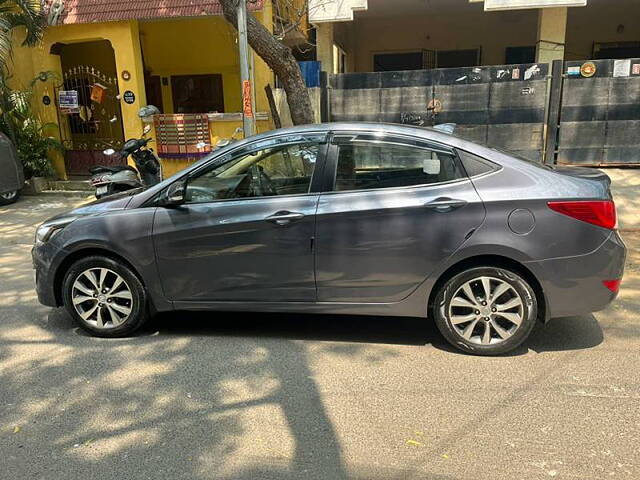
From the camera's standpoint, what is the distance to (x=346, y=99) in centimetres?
1080

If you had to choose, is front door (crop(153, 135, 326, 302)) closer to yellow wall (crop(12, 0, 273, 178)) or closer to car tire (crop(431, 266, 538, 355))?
car tire (crop(431, 266, 538, 355))

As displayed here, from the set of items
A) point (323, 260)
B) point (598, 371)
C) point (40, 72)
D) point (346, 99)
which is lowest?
point (598, 371)

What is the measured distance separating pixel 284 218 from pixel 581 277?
2.11 m

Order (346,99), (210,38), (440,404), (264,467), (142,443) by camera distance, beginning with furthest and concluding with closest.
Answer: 1. (210,38)
2. (346,99)
3. (440,404)
4. (142,443)
5. (264,467)

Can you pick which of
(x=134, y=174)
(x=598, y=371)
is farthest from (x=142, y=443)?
(x=134, y=174)

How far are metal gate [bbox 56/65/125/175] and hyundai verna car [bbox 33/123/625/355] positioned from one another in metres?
8.04

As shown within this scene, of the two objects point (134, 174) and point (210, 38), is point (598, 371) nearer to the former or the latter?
point (134, 174)

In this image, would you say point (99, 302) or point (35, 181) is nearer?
point (99, 302)

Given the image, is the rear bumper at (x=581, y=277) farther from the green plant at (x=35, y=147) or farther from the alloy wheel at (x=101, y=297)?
the green plant at (x=35, y=147)

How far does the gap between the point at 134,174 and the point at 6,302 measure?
12.5ft

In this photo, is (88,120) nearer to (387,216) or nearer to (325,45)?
(325,45)

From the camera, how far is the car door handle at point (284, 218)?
387 centimetres

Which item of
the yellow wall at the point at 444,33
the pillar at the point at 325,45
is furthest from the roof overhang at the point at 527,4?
the yellow wall at the point at 444,33

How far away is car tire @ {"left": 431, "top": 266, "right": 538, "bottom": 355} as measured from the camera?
373cm
